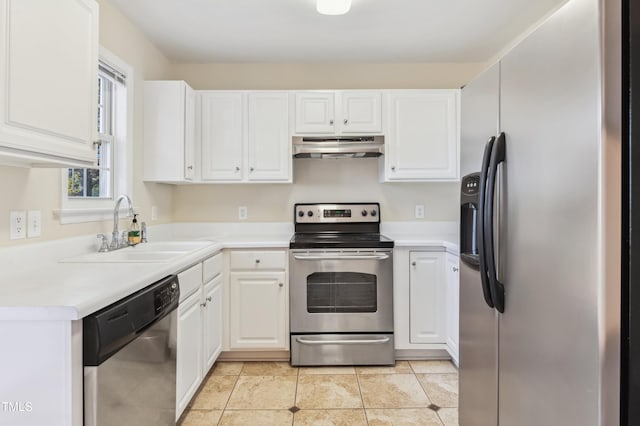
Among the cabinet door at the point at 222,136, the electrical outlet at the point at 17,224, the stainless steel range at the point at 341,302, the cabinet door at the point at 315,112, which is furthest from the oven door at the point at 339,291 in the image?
the electrical outlet at the point at 17,224

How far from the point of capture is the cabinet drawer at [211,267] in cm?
227

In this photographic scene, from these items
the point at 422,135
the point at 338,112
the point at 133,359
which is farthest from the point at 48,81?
the point at 422,135

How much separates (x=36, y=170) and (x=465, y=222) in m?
1.99

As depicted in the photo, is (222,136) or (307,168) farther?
(307,168)

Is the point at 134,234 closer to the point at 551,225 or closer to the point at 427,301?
the point at 427,301

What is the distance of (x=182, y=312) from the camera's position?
1.92m

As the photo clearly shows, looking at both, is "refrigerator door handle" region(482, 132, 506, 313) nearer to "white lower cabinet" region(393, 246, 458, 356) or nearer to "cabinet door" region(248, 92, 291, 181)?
"white lower cabinet" region(393, 246, 458, 356)

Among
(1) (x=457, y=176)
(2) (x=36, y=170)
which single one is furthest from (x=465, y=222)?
(2) (x=36, y=170)

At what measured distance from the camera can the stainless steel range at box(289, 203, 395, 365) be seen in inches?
106

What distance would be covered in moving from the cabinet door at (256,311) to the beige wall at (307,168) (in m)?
0.77

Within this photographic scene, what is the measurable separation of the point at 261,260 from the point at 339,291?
64cm

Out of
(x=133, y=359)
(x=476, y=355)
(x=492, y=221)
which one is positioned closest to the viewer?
(x=492, y=221)

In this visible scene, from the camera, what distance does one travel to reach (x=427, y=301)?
2.78 m

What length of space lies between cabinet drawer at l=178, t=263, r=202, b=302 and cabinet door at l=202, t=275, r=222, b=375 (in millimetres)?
176
